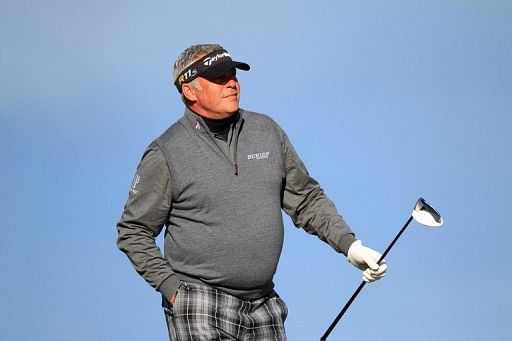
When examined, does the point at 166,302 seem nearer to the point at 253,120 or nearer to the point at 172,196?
the point at 172,196

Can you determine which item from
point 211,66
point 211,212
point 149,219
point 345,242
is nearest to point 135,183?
point 149,219

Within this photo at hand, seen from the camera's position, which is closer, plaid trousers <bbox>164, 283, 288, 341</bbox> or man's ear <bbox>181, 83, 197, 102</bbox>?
plaid trousers <bbox>164, 283, 288, 341</bbox>

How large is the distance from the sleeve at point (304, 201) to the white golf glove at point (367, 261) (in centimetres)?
30

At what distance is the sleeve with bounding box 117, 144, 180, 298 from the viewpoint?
279 inches

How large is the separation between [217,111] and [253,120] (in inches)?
11.0

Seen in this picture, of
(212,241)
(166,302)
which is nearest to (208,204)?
(212,241)

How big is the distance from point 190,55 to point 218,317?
1711 millimetres

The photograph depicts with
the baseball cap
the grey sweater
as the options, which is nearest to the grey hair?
the baseball cap

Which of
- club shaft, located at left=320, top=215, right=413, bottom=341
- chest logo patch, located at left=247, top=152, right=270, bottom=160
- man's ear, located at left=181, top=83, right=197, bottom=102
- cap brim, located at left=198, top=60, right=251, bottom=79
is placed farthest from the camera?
man's ear, located at left=181, top=83, right=197, bottom=102

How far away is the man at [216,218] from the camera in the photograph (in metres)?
6.98


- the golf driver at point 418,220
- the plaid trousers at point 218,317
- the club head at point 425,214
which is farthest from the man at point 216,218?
the club head at point 425,214

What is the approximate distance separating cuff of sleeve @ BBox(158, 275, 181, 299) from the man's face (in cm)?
105

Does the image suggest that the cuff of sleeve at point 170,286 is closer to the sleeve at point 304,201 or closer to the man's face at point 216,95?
the sleeve at point 304,201

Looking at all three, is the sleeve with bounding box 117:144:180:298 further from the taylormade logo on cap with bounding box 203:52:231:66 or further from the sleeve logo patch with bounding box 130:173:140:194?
the taylormade logo on cap with bounding box 203:52:231:66
